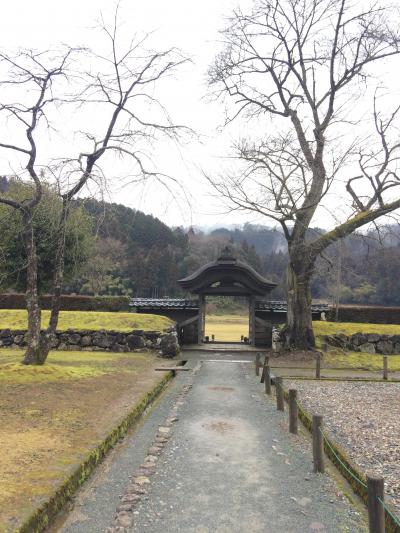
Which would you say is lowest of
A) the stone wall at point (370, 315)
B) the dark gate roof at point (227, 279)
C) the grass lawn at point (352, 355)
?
the grass lawn at point (352, 355)

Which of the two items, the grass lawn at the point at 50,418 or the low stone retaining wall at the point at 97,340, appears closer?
the grass lawn at the point at 50,418

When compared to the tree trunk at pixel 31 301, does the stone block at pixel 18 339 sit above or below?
below

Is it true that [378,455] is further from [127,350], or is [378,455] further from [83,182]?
[127,350]

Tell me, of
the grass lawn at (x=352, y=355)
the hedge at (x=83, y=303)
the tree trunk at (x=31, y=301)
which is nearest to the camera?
the tree trunk at (x=31, y=301)

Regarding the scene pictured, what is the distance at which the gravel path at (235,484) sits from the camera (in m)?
4.26

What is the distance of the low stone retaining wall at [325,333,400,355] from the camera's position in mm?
18156

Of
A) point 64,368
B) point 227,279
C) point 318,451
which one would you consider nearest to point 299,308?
point 227,279

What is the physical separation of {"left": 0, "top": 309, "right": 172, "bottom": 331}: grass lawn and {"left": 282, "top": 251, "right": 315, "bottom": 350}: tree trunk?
5.19 meters

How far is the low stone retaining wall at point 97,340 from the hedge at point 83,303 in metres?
4.59

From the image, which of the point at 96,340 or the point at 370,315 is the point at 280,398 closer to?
the point at 96,340

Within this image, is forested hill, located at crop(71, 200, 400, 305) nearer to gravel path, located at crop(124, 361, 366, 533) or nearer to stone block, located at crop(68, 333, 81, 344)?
stone block, located at crop(68, 333, 81, 344)

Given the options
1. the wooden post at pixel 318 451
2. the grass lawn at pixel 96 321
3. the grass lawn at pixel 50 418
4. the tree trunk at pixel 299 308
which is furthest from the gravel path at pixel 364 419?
the grass lawn at pixel 96 321

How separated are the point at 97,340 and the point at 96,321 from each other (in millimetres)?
1342

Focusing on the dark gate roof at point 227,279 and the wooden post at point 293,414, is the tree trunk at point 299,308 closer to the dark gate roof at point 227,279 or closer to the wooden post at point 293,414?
the dark gate roof at point 227,279
